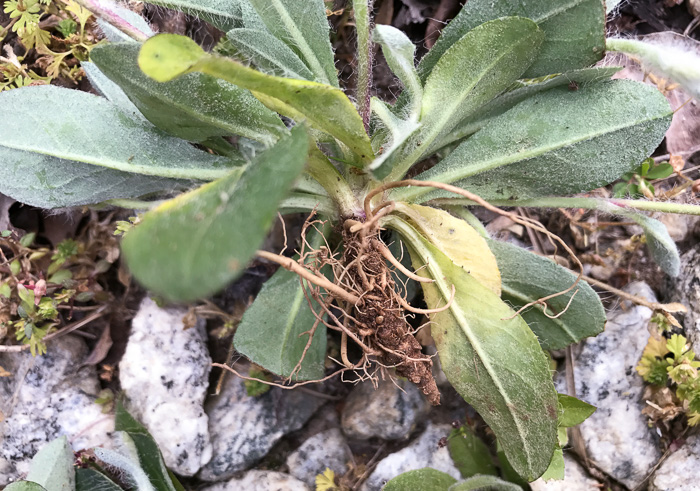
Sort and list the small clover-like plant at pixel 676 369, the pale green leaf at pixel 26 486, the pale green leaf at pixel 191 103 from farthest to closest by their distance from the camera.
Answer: the small clover-like plant at pixel 676 369, the pale green leaf at pixel 26 486, the pale green leaf at pixel 191 103

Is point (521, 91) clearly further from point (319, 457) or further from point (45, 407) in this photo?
point (45, 407)

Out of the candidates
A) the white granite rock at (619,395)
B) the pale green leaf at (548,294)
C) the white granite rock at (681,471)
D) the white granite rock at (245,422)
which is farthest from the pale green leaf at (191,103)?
the white granite rock at (681,471)

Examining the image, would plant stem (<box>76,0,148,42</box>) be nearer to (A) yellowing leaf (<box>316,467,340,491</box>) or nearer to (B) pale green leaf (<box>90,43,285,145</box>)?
(B) pale green leaf (<box>90,43,285,145</box>)

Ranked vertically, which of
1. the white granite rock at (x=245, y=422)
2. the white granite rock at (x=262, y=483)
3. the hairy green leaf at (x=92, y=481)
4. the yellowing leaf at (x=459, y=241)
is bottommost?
the white granite rock at (x=262, y=483)

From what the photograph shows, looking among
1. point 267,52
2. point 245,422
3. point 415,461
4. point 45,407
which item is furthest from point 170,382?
point 267,52

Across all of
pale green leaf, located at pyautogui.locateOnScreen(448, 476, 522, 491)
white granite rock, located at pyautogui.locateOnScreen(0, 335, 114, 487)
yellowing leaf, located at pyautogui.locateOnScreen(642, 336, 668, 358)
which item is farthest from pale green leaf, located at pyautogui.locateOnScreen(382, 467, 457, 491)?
white granite rock, located at pyautogui.locateOnScreen(0, 335, 114, 487)

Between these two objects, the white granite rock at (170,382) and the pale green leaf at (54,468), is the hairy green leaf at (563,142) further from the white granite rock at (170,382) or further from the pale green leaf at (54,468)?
the pale green leaf at (54,468)

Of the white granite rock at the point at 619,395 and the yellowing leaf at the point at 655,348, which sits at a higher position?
the yellowing leaf at the point at 655,348

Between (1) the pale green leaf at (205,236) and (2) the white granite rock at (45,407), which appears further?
(2) the white granite rock at (45,407)
